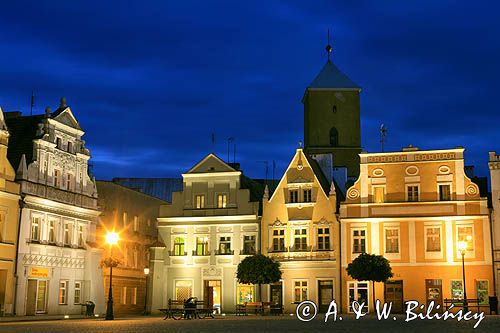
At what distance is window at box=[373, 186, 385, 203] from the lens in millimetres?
52250

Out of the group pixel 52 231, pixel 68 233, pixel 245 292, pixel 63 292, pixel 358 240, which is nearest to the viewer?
pixel 52 231

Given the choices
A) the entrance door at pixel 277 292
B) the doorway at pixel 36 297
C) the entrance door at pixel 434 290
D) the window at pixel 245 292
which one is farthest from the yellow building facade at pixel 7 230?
the entrance door at pixel 434 290

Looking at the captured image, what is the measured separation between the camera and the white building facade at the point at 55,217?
4469cm

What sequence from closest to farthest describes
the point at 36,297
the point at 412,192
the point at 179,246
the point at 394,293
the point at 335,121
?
the point at 36,297 < the point at 394,293 < the point at 412,192 < the point at 179,246 < the point at 335,121

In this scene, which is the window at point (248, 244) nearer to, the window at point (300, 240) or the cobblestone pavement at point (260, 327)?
the window at point (300, 240)

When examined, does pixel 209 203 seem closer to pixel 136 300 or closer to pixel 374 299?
pixel 136 300

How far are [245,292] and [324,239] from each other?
6.68m

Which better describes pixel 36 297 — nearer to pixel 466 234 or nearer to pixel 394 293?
pixel 394 293

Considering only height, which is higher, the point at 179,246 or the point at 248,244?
the point at 248,244

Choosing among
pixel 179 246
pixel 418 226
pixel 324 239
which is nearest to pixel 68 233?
pixel 179 246

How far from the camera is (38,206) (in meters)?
45.6

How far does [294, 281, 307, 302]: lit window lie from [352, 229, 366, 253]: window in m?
4.19

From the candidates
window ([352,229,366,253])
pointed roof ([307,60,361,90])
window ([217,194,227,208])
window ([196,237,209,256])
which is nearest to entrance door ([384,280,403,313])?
window ([352,229,366,253])

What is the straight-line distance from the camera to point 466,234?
50000 millimetres
